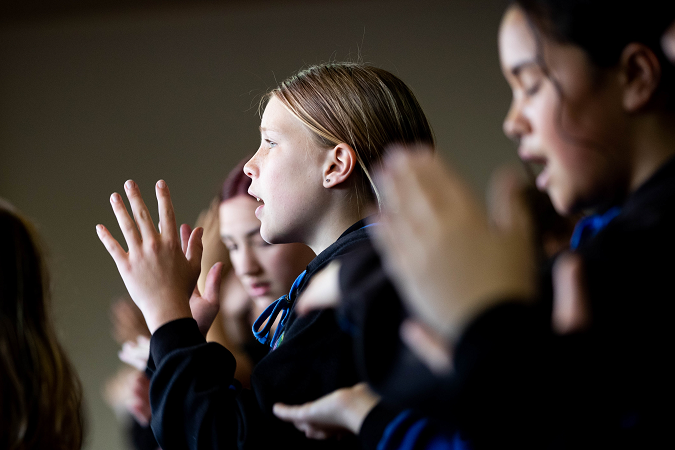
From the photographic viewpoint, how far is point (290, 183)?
869mm

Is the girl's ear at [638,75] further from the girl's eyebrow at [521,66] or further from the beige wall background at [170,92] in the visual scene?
the beige wall background at [170,92]

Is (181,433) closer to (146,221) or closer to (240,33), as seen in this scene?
(146,221)

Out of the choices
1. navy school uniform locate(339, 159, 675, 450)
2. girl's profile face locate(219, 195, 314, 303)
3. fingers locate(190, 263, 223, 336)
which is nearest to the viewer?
navy school uniform locate(339, 159, 675, 450)

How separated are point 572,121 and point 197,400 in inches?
19.0

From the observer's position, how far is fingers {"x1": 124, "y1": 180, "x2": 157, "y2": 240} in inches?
33.2

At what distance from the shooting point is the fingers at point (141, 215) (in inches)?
33.2

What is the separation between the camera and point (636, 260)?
1.34ft

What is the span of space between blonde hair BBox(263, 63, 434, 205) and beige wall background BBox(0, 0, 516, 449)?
1.73 m

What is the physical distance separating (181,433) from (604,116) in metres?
0.55

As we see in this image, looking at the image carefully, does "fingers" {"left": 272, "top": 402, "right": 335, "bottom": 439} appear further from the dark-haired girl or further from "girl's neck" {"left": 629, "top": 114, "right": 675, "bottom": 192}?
"girl's neck" {"left": 629, "top": 114, "right": 675, "bottom": 192}

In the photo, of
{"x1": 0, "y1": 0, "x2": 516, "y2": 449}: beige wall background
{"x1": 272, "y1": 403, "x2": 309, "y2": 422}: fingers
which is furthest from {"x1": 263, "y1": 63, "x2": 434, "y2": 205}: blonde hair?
{"x1": 0, "y1": 0, "x2": 516, "y2": 449}: beige wall background

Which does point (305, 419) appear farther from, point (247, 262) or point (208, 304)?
point (247, 262)

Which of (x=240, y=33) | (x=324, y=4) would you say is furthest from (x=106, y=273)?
(x=324, y=4)

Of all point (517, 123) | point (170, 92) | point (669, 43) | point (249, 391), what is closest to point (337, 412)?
point (249, 391)
